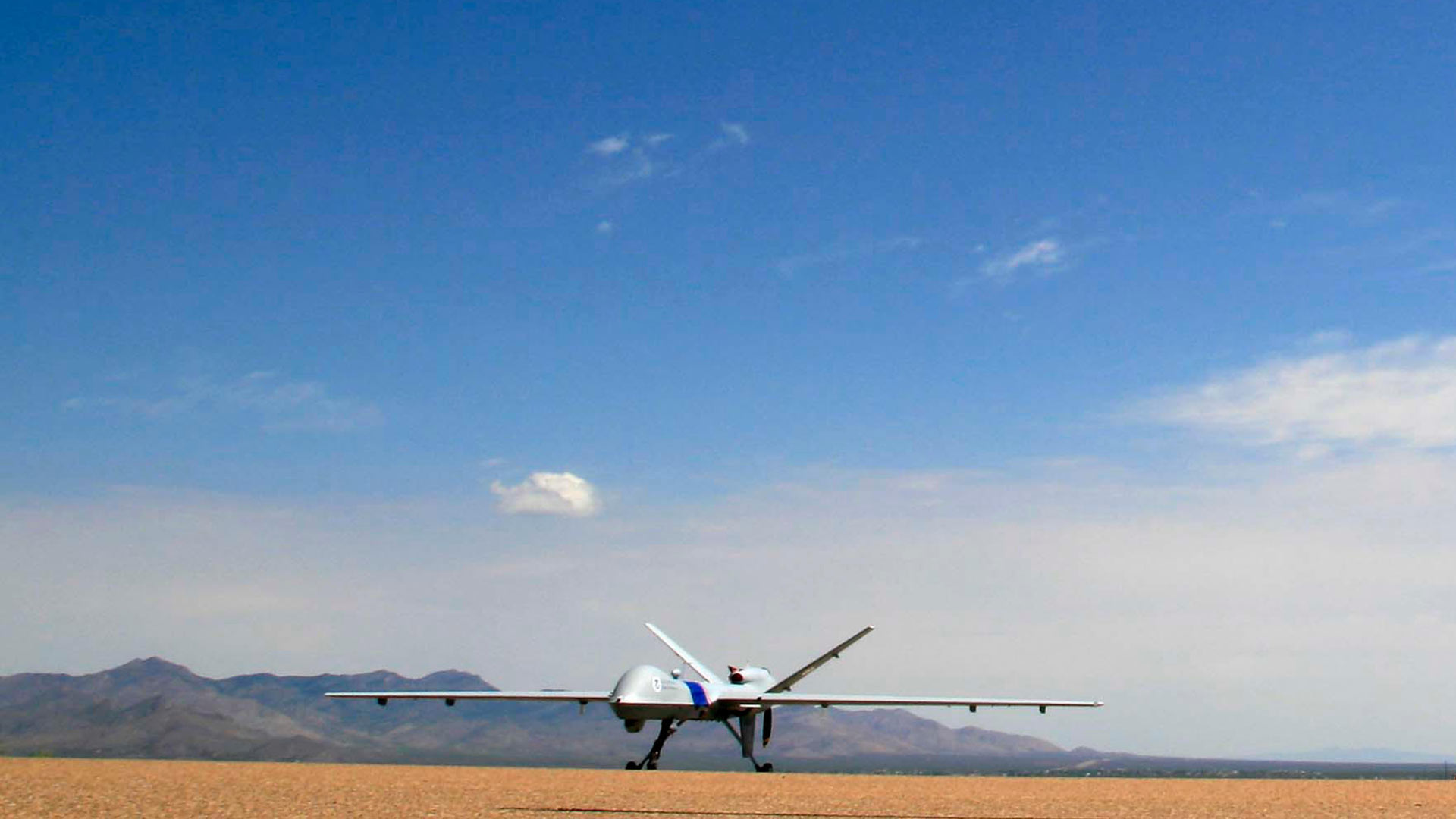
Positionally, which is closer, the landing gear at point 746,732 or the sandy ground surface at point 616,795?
the sandy ground surface at point 616,795

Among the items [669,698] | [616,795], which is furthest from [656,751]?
[616,795]

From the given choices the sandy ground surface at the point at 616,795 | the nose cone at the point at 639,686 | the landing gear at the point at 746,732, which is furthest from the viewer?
the landing gear at the point at 746,732

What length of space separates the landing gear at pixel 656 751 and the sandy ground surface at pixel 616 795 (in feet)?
33.9

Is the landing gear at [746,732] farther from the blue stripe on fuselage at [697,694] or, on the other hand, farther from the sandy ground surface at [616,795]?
the sandy ground surface at [616,795]

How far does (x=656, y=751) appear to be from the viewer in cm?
4956

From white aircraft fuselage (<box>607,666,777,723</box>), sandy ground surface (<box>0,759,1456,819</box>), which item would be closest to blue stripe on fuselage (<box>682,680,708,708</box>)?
white aircraft fuselage (<box>607,666,777,723</box>)

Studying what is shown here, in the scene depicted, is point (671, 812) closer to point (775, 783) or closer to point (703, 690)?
point (775, 783)

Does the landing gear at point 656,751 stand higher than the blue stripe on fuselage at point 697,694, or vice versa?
the blue stripe on fuselage at point 697,694

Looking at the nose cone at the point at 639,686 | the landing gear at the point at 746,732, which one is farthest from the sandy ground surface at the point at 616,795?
the landing gear at the point at 746,732

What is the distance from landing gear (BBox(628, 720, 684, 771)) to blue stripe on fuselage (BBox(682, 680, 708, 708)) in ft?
3.23

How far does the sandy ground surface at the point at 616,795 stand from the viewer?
21094mm

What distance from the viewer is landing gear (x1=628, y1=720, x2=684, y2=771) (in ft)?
A: 160

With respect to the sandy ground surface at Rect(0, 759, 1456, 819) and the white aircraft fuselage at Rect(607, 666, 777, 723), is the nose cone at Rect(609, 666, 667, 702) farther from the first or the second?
the sandy ground surface at Rect(0, 759, 1456, 819)

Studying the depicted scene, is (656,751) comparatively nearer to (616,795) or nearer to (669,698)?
(669,698)
